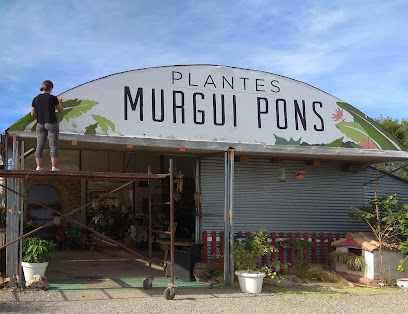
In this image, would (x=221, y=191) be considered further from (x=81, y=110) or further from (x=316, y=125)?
(x=81, y=110)

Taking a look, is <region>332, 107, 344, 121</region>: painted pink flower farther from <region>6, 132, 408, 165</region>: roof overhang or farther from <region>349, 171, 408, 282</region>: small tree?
<region>349, 171, 408, 282</region>: small tree

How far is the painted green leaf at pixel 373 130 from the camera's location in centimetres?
1176

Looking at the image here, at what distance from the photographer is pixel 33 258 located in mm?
Result: 9195

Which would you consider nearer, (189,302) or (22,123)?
(189,302)

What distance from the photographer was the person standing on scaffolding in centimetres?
871

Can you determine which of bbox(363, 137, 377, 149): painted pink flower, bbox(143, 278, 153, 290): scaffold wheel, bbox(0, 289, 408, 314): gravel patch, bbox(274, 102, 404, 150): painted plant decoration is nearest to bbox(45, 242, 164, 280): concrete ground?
bbox(143, 278, 153, 290): scaffold wheel

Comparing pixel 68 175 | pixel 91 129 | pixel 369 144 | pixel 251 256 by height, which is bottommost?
pixel 251 256

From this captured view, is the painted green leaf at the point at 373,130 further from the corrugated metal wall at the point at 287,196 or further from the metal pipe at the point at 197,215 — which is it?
the metal pipe at the point at 197,215

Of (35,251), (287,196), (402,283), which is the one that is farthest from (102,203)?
(402,283)

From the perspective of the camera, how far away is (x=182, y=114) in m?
10.3

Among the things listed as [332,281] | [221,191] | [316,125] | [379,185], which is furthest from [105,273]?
[379,185]

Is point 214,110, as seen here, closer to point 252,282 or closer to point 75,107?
point 75,107

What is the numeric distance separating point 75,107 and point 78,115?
0.16 m

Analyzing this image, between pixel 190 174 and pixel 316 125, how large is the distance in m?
5.15
